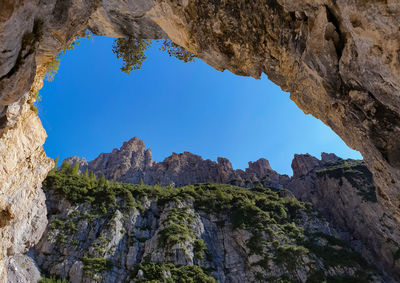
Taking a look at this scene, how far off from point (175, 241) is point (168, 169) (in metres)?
59.7

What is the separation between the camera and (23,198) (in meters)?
11.6

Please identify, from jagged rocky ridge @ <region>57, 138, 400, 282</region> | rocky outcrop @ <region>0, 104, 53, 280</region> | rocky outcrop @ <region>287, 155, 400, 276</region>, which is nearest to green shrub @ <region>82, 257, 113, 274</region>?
rocky outcrop @ <region>0, 104, 53, 280</region>

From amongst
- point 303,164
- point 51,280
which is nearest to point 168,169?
point 303,164

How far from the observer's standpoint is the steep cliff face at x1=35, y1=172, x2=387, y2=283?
78.2 feet

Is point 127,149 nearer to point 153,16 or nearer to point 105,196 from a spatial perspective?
point 105,196

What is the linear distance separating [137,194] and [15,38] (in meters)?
35.9

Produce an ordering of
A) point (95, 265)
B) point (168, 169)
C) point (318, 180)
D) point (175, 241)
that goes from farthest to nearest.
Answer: point (168, 169), point (318, 180), point (175, 241), point (95, 265)

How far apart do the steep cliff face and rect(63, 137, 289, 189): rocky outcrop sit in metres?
36.8

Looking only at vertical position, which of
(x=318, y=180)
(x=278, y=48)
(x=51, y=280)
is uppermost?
(x=318, y=180)

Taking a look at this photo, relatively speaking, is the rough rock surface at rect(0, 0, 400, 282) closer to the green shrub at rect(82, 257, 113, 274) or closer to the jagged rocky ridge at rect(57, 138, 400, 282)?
the green shrub at rect(82, 257, 113, 274)

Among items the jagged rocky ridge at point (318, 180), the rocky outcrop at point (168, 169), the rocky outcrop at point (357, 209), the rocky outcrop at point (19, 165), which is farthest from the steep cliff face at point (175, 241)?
the rocky outcrop at point (168, 169)

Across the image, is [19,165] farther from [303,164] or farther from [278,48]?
[303,164]

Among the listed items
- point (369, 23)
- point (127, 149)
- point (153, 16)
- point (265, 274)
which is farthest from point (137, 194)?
point (127, 149)

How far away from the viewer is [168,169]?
86188mm
